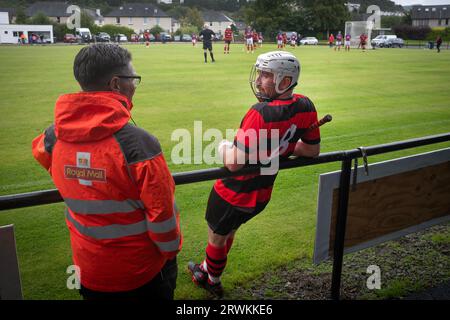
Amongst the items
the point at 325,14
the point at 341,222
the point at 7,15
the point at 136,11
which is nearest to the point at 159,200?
the point at 341,222

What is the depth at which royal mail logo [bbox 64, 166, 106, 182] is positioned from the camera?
5.60ft

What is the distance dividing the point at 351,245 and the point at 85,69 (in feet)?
7.27

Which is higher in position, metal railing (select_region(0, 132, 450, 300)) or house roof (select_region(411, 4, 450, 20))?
house roof (select_region(411, 4, 450, 20))

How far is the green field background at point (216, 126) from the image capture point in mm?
3846

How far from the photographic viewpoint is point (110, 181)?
1716mm

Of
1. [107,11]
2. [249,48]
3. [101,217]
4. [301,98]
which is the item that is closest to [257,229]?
[301,98]

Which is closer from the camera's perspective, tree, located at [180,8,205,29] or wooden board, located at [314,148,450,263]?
wooden board, located at [314,148,450,263]

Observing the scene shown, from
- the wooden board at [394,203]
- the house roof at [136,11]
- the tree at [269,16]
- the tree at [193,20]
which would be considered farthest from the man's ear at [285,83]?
the tree at [193,20]

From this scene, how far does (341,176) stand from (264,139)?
58 cm

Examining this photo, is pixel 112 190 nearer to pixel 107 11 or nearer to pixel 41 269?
pixel 41 269

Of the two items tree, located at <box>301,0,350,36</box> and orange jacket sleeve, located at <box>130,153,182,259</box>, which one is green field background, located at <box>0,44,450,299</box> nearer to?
orange jacket sleeve, located at <box>130,153,182,259</box>

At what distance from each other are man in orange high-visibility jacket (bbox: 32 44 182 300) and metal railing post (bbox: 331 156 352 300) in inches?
Result: 50.0

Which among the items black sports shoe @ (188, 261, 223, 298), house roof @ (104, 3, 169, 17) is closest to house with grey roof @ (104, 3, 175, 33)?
house roof @ (104, 3, 169, 17)

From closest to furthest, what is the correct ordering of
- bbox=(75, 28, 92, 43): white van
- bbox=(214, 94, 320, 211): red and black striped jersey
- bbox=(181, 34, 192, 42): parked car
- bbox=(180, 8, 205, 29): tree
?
1. bbox=(214, 94, 320, 211): red and black striped jersey
2. bbox=(75, 28, 92, 43): white van
3. bbox=(181, 34, 192, 42): parked car
4. bbox=(180, 8, 205, 29): tree
